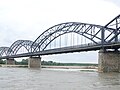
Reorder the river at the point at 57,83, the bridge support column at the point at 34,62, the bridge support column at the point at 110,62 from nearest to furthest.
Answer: the river at the point at 57,83 < the bridge support column at the point at 110,62 < the bridge support column at the point at 34,62

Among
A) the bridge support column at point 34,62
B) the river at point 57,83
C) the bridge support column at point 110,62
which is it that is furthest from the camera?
the bridge support column at point 34,62

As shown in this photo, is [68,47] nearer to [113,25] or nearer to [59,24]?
[59,24]

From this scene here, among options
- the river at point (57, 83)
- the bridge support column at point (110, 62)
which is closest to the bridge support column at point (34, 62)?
the bridge support column at point (110, 62)

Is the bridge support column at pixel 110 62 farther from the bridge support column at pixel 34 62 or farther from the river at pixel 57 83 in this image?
the bridge support column at pixel 34 62

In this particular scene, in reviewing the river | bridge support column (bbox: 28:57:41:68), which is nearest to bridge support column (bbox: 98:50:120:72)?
the river

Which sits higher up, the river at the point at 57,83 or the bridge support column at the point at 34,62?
the bridge support column at the point at 34,62

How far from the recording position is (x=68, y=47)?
106438 mm

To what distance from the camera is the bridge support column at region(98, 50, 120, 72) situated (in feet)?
275

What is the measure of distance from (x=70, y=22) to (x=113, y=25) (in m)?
23.2

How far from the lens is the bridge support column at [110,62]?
83750 millimetres

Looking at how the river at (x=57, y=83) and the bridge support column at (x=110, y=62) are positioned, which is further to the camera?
the bridge support column at (x=110, y=62)

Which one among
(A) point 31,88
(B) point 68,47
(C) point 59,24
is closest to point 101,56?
(B) point 68,47

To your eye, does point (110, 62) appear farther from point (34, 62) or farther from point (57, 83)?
point (34, 62)

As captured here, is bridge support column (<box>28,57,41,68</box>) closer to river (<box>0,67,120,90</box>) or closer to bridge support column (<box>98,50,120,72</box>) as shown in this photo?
bridge support column (<box>98,50,120,72</box>)
